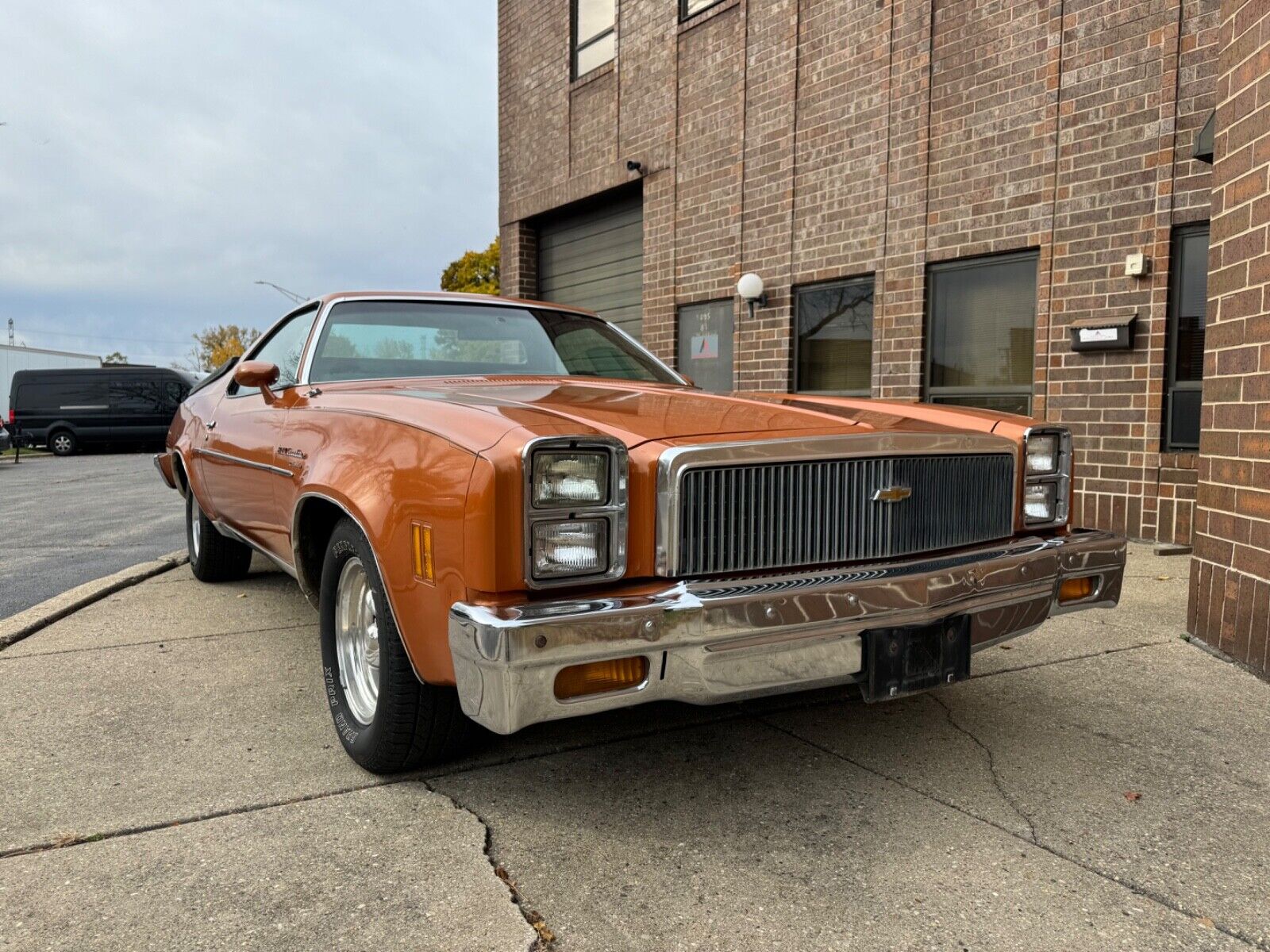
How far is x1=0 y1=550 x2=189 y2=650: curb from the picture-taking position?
13.9 feet

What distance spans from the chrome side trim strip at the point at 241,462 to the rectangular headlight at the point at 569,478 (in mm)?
1456

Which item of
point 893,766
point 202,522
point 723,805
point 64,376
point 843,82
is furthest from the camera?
point 64,376

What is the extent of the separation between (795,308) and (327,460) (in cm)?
705

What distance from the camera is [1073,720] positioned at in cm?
318

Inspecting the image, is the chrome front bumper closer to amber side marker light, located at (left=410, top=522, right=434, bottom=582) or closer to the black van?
amber side marker light, located at (left=410, top=522, right=434, bottom=582)

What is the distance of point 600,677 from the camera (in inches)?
82.7

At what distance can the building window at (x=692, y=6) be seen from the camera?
33.0 feet

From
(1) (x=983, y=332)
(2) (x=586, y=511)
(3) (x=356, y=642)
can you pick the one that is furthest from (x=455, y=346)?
(1) (x=983, y=332)

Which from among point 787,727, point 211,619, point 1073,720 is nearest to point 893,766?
point 787,727

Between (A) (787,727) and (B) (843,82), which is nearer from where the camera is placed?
(A) (787,727)

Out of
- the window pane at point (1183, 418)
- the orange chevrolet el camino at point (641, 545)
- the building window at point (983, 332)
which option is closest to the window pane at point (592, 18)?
the building window at point (983, 332)

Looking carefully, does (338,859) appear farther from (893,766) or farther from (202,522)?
(202,522)

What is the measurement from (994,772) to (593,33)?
1136 cm

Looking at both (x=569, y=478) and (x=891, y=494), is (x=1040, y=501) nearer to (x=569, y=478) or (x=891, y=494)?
(x=891, y=494)
